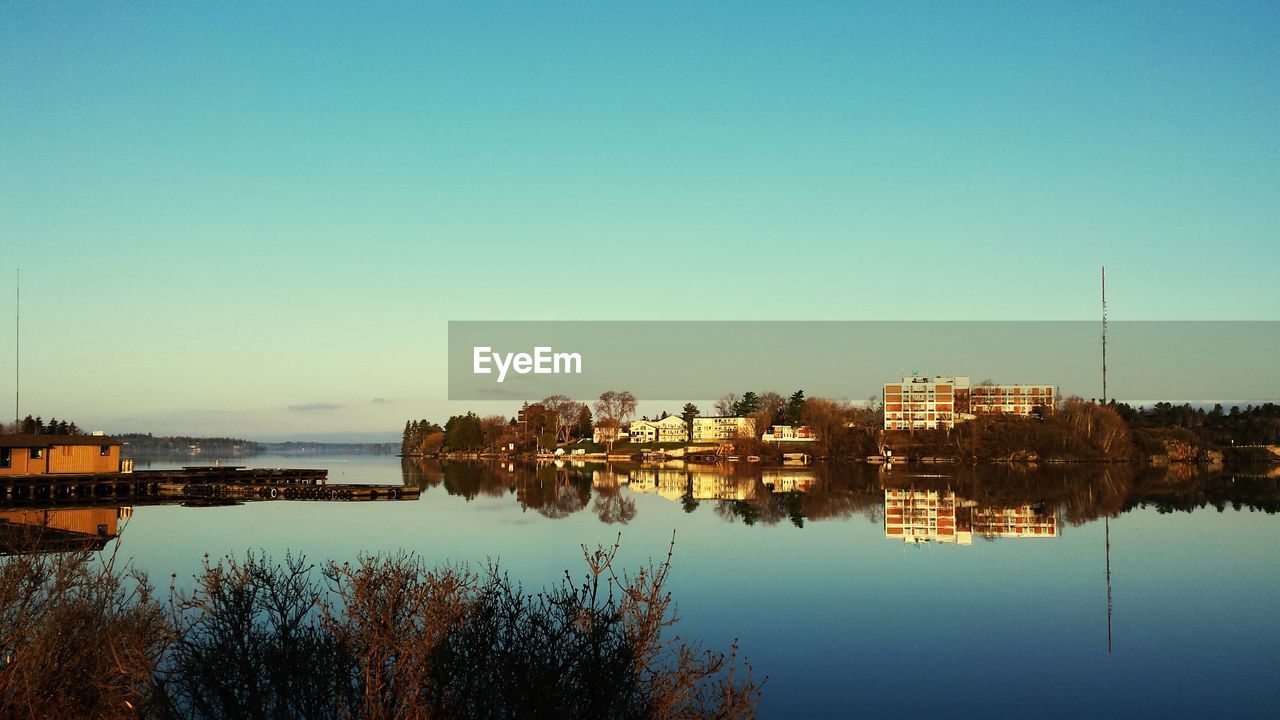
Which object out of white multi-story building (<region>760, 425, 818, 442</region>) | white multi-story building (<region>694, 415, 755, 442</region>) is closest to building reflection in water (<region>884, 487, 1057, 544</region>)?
white multi-story building (<region>760, 425, 818, 442</region>)

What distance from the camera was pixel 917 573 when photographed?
2858cm

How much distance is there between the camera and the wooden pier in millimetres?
49312

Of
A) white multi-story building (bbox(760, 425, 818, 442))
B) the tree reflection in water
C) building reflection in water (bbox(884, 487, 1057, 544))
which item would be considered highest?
white multi-story building (bbox(760, 425, 818, 442))

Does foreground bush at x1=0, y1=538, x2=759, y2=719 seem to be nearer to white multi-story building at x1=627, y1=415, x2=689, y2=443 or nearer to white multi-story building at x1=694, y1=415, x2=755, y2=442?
white multi-story building at x1=694, y1=415, x2=755, y2=442

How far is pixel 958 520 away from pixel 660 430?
137 meters

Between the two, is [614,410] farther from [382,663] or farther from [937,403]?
[382,663]

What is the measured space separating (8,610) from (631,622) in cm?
832

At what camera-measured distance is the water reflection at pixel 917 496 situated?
147ft

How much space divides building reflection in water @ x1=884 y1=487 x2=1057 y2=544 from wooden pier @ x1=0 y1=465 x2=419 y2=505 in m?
30.8

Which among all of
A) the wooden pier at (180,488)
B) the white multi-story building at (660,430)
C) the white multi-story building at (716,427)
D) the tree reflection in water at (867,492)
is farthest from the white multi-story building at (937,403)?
the wooden pier at (180,488)

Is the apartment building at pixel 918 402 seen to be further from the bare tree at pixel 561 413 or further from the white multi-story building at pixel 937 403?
the bare tree at pixel 561 413

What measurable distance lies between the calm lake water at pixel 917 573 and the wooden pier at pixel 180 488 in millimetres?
5321

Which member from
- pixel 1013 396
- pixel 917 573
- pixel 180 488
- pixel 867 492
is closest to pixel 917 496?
pixel 867 492

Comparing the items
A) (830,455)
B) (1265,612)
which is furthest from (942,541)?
(830,455)
